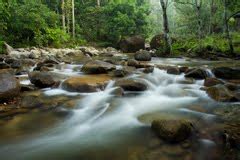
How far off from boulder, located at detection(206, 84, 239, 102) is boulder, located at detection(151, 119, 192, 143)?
2.36 metres

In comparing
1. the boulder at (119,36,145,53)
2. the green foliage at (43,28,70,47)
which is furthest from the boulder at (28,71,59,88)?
the boulder at (119,36,145,53)

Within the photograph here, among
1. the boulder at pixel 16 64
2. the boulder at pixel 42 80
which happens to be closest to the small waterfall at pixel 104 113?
the boulder at pixel 42 80

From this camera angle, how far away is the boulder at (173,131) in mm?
4176

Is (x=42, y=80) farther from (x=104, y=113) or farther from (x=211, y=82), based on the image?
(x=211, y=82)

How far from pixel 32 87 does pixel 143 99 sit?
3272mm

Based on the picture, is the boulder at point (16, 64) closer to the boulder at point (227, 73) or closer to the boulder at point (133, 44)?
the boulder at point (227, 73)

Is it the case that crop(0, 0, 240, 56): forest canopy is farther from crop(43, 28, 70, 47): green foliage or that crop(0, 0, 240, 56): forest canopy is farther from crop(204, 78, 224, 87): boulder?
crop(204, 78, 224, 87): boulder

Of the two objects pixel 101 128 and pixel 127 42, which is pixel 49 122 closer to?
pixel 101 128

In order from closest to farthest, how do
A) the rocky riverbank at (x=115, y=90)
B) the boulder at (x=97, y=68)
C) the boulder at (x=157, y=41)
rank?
the rocky riverbank at (x=115, y=90) → the boulder at (x=97, y=68) → the boulder at (x=157, y=41)

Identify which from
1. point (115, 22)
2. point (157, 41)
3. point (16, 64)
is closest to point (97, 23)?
point (115, 22)

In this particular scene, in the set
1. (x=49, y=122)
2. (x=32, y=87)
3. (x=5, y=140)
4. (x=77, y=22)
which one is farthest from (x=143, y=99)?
(x=77, y=22)

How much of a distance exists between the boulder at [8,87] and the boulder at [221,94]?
16.5 feet

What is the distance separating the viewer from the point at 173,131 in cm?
418

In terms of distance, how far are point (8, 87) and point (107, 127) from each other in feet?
9.31
